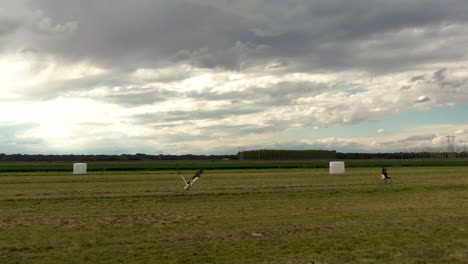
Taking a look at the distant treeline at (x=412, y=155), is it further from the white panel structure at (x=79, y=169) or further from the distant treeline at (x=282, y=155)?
the white panel structure at (x=79, y=169)

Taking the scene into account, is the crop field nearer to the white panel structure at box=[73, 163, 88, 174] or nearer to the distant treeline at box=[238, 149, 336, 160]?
the white panel structure at box=[73, 163, 88, 174]

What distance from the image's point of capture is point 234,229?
13.8 m

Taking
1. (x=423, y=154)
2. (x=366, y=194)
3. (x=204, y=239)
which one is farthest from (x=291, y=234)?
(x=423, y=154)

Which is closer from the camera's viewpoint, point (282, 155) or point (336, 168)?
point (336, 168)

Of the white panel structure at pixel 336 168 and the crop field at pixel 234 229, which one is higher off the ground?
the white panel structure at pixel 336 168

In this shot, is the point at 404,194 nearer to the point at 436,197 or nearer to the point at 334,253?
the point at 436,197

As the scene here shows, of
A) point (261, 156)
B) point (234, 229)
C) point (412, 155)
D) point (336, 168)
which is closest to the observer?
point (234, 229)

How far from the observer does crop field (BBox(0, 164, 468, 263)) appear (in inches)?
405

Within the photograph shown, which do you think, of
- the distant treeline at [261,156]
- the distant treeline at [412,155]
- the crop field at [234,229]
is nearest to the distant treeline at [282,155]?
the distant treeline at [261,156]

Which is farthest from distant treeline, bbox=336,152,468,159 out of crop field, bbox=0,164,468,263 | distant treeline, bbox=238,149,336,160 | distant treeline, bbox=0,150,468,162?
crop field, bbox=0,164,468,263

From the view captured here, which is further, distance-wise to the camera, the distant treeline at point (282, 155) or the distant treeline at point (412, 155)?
the distant treeline at point (412, 155)

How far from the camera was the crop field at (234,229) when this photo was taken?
1028cm

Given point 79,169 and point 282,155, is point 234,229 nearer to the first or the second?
point 79,169

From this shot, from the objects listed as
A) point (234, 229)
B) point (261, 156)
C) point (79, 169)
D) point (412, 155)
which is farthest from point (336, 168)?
point (412, 155)
